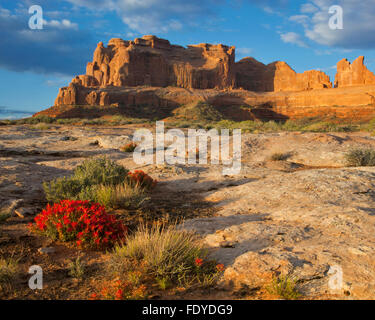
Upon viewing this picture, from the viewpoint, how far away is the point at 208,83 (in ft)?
317

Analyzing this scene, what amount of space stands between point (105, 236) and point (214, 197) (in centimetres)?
338

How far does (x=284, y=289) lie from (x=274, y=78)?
352 feet

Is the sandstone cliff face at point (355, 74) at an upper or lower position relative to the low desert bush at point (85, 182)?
upper

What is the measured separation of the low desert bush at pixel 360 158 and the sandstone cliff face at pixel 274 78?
86589mm

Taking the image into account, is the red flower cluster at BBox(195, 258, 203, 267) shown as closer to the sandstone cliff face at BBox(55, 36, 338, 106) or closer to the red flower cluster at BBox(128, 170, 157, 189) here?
the red flower cluster at BBox(128, 170, 157, 189)

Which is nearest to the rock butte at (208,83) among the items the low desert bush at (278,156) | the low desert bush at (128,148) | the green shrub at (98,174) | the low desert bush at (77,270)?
the low desert bush at (128,148)

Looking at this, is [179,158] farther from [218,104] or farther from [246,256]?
[218,104]

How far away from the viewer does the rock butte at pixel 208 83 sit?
66688 mm

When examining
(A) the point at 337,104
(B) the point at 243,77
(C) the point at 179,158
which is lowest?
(C) the point at 179,158

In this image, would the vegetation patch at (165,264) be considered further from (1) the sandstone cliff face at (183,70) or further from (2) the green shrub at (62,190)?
(1) the sandstone cliff face at (183,70)

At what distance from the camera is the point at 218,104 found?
7600cm

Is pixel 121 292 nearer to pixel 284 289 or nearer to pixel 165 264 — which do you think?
pixel 165 264

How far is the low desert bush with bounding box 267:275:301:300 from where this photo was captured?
2.99 metres
